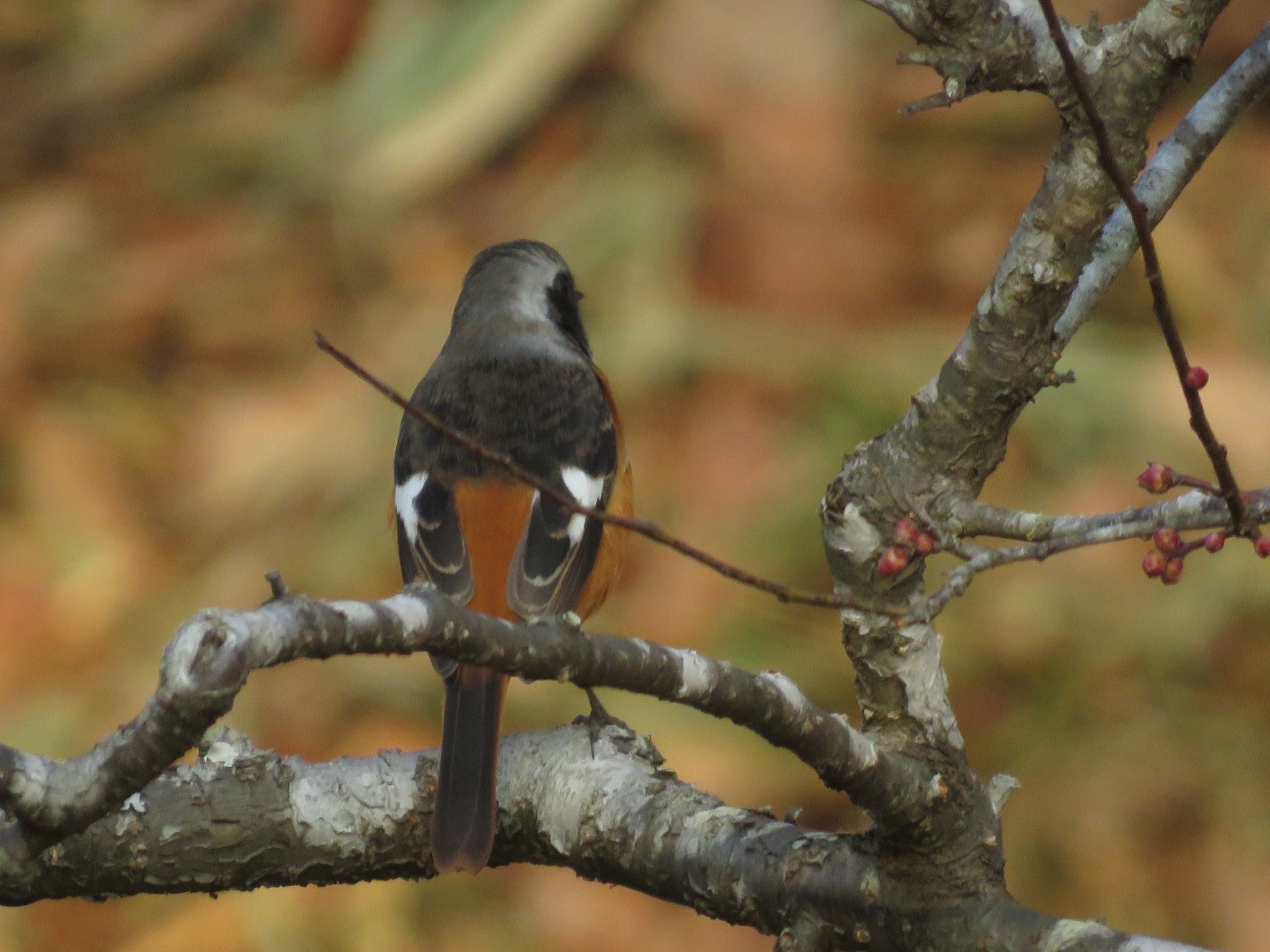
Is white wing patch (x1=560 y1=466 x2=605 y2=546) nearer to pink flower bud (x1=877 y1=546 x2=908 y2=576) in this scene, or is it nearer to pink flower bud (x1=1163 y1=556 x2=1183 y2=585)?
pink flower bud (x1=877 y1=546 x2=908 y2=576)

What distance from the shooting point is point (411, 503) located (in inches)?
161

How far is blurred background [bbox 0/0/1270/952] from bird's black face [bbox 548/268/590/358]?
175 centimetres

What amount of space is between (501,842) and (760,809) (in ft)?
1.83

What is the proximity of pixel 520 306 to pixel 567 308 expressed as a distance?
202 millimetres

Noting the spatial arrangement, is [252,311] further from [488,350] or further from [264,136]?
[488,350]

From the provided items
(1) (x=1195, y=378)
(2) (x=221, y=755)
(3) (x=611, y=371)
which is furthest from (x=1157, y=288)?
(3) (x=611, y=371)

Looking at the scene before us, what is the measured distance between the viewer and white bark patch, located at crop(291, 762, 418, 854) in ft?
9.20

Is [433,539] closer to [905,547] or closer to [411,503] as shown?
[411,503]

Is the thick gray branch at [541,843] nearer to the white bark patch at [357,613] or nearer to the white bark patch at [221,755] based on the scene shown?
the white bark patch at [221,755]

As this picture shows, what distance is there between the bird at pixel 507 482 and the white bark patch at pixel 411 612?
1.20m

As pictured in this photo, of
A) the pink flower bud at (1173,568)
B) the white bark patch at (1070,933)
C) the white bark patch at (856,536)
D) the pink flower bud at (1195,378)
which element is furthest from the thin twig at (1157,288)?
the white bark patch at (856,536)

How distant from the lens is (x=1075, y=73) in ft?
6.17

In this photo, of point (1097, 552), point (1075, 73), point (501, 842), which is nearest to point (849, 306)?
point (1097, 552)

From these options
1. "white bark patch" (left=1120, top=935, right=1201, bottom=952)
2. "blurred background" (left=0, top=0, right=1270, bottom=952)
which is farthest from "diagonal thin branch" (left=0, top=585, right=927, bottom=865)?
"blurred background" (left=0, top=0, right=1270, bottom=952)
